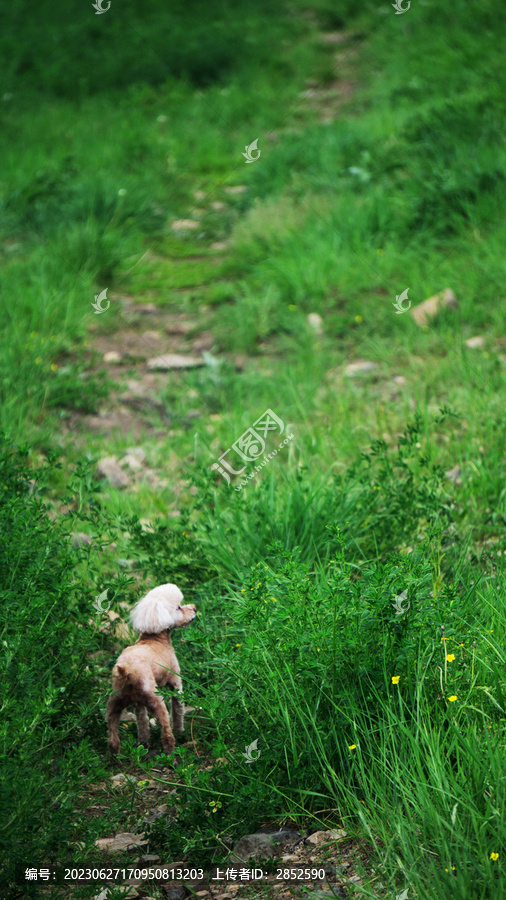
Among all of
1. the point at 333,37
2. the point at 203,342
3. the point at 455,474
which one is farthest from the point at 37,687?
the point at 333,37

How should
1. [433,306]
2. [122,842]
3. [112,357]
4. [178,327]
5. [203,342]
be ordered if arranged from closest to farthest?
[122,842] < [433,306] < [112,357] < [203,342] < [178,327]

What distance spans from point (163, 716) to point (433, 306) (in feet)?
11.2

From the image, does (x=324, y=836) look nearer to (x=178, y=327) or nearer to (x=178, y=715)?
(x=178, y=715)

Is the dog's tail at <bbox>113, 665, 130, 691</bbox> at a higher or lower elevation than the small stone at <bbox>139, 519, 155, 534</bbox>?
higher

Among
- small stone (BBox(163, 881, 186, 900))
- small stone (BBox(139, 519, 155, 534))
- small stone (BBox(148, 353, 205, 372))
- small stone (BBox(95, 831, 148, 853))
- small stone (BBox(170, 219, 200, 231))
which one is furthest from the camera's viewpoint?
small stone (BBox(170, 219, 200, 231))

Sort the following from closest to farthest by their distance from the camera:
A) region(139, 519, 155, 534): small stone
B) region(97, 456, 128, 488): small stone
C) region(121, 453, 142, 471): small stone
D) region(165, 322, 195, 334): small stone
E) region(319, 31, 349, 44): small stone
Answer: region(139, 519, 155, 534): small stone < region(97, 456, 128, 488): small stone < region(121, 453, 142, 471): small stone < region(165, 322, 195, 334): small stone < region(319, 31, 349, 44): small stone

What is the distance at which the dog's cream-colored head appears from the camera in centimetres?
230

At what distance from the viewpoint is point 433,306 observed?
15.8 feet

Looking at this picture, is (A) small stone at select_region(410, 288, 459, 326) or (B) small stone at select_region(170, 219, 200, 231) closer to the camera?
(A) small stone at select_region(410, 288, 459, 326)

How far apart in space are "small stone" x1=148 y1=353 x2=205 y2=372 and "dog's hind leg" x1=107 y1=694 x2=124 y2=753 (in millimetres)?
2967

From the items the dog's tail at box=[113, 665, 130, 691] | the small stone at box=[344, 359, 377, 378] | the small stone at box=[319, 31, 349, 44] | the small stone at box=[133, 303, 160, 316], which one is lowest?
the small stone at box=[133, 303, 160, 316]

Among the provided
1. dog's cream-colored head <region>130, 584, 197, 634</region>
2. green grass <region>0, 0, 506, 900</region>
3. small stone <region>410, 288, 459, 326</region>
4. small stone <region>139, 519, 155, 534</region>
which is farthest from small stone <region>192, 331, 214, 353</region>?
dog's cream-colored head <region>130, 584, 197, 634</region>

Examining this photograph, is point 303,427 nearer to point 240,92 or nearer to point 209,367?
point 209,367

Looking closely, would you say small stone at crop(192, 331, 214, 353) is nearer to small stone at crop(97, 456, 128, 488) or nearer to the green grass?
the green grass
